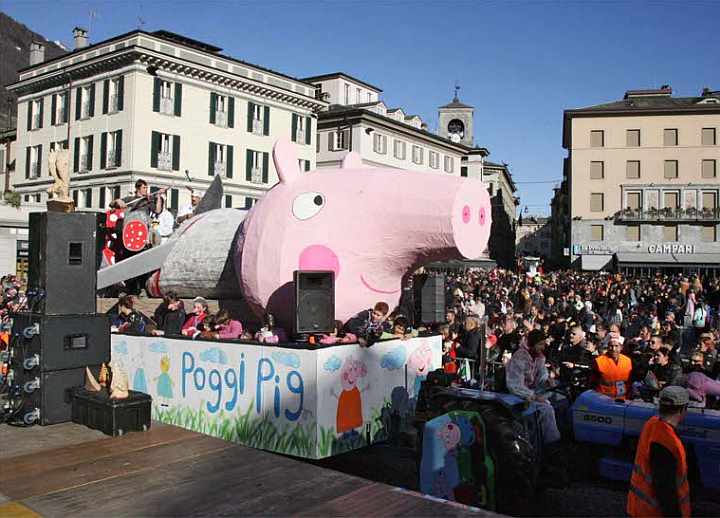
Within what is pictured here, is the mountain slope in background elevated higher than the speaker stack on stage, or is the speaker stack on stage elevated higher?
the mountain slope in background

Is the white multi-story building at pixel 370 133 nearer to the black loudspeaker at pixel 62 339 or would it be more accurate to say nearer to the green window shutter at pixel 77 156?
the green window shutter at pixel 77 156

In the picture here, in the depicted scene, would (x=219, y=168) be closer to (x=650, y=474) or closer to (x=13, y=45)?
(x=650, y=474)

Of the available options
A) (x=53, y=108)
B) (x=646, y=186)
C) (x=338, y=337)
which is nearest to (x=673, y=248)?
(x=646, y=186)

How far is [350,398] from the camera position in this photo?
7.29m

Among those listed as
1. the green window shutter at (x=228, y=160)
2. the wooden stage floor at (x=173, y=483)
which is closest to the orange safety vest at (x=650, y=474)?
the wooden stage floor at (x=173, y=483)

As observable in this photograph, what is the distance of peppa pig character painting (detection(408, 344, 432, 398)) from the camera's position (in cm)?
842

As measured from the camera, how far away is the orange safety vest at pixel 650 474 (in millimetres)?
3895

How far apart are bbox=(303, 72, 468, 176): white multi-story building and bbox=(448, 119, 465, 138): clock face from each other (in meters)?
15.0

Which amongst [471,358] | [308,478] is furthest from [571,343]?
[308,478]

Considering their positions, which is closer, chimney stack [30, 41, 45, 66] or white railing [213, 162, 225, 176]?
white railing [213, 162, 225, 176]

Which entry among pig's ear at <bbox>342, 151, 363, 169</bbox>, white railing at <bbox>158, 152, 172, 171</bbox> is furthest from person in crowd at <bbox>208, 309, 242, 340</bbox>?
white railing at <bbox>158, 152, 172, 171</bbox>

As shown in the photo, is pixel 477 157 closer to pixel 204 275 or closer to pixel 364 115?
pixel 364 115

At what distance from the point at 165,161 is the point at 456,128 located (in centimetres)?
4390

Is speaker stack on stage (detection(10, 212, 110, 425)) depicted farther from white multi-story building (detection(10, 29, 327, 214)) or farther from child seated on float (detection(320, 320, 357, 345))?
A: white multi-story building (detection(10, 29, 327, 214))
